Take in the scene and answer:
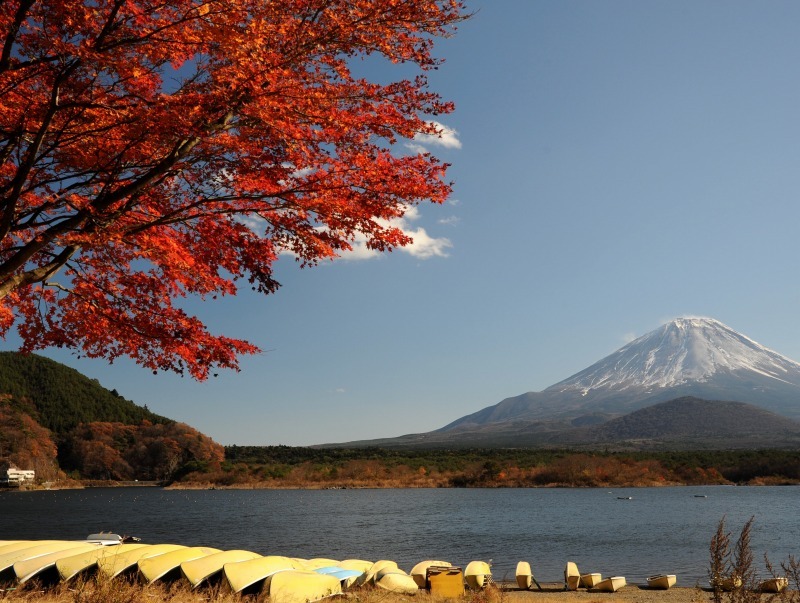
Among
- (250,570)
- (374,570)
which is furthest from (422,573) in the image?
(250,570)

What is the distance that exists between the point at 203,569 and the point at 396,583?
554 cm

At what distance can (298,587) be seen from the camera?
15.6 meters

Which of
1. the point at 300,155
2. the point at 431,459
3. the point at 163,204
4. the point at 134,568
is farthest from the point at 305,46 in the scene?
the point at 431,459

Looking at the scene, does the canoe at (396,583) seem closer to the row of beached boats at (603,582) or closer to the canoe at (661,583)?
the row of beached boats at (603,582)

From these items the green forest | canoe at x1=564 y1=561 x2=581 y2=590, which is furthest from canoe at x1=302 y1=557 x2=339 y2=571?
the green forest

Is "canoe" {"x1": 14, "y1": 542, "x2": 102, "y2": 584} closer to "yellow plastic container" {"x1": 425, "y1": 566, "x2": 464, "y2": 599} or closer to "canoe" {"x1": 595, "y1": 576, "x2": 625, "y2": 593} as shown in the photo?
"yellow plastic container" {"x1": 425, "y1": 566, "x2": 464, "y2": 599}

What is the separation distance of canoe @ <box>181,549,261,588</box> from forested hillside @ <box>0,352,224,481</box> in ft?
413

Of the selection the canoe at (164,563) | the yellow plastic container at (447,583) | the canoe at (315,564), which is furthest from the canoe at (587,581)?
the canoe at (164,563)

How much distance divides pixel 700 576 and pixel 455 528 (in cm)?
2436

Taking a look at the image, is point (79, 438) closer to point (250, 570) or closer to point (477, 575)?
point (477, 575)

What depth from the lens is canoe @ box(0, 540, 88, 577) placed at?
17.9 metres

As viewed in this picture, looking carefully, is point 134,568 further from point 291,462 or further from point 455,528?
point 291,462

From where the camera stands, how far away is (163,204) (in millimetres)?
10250

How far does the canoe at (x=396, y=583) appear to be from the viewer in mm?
18781
